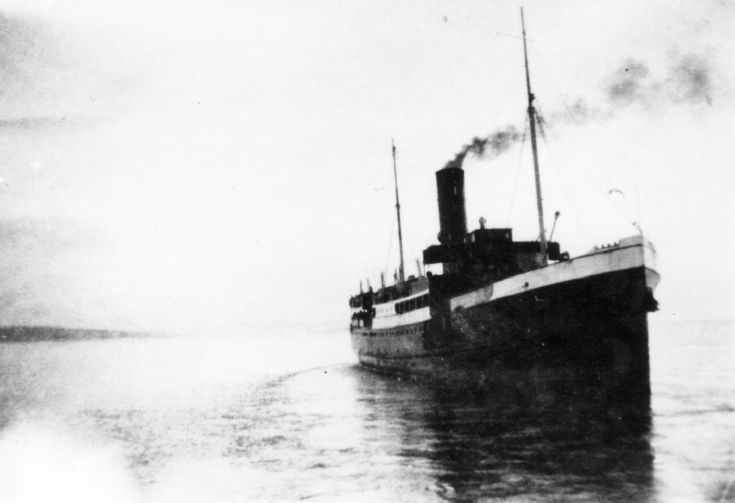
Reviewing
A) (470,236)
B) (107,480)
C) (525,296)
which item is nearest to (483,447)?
(525,296)

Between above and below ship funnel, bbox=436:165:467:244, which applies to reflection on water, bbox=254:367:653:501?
below

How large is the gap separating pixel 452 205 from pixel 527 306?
977 cm

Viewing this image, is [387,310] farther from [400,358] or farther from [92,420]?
[92,420]

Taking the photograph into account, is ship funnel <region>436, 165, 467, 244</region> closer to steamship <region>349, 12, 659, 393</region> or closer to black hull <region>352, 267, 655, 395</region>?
steamship <region>349, 12, 659, 393</region>

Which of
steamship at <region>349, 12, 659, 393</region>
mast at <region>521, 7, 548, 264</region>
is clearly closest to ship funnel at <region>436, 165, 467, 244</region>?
steamship at <region>349, 12, 659, 393</region>

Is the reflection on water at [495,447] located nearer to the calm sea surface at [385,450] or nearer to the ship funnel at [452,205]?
the calm sea surface at [385,450]

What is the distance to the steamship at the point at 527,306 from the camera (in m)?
19.5

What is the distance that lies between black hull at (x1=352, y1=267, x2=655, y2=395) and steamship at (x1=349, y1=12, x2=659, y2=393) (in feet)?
0.11

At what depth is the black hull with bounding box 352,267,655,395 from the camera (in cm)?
1955

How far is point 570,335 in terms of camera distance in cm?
1988

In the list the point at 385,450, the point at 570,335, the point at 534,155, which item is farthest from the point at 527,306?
the point at 385,450

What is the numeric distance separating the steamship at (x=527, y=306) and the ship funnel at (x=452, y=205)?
0.05 metres

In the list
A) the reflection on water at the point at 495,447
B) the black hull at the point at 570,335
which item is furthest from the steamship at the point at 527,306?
the reflection on water at the point at 495,447

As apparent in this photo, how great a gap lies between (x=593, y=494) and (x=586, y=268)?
10.4 metres
